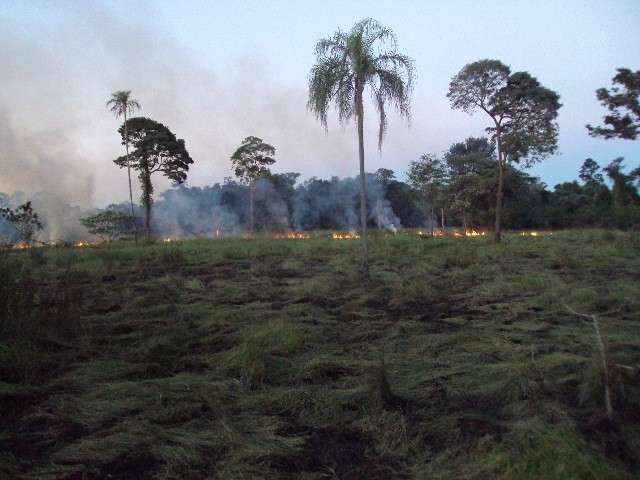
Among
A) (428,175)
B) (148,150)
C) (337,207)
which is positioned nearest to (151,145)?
(148,150)

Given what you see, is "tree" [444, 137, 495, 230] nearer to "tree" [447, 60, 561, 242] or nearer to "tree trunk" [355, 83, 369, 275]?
"tree" [447, 60, 561, 242]

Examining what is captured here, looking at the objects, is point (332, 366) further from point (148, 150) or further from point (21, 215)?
point (148, 150)

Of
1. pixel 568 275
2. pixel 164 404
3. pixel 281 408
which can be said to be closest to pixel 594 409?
pixel 281 408

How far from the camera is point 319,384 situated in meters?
3.84

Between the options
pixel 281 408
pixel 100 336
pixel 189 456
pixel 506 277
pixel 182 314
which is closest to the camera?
pixel 189 456

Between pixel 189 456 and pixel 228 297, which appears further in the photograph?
pixel 228 297

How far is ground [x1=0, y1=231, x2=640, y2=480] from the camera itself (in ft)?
8.41

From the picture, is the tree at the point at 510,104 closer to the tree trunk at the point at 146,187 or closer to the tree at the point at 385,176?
the tree trunk at the point at 146,187

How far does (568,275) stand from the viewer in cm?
903

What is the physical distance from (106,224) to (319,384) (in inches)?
1122

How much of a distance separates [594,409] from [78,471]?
3108 mm

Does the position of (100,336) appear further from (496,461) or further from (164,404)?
(496,461)

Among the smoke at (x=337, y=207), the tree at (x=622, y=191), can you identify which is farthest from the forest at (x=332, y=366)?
the smoke at (x=337, y=207)

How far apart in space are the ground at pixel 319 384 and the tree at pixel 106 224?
73.6ft
